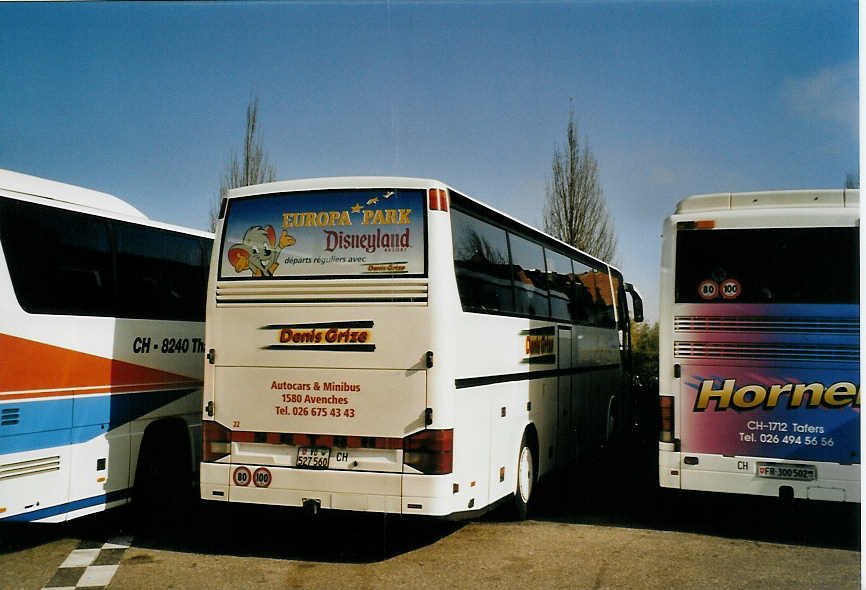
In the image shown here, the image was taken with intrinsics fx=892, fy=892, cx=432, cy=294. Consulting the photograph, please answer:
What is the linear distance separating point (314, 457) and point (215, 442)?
39.7 inches

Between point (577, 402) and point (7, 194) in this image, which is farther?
point (577, 402)

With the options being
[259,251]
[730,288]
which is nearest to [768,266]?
[730,288]

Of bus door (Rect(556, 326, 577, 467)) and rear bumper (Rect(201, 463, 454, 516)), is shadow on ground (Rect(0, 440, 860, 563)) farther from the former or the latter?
bus door (Rect(556, 326, 577, 467))

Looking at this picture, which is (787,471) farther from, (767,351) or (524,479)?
(524,479)

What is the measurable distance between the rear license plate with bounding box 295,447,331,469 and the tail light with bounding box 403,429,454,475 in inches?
28.7

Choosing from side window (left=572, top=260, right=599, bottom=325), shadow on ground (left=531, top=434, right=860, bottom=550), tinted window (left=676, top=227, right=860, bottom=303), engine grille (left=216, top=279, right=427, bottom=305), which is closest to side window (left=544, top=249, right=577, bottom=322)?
side window (left=572, top=260, right=599, bottom=325)

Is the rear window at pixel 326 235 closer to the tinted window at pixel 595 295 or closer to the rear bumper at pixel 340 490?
the rear bumper at pixel 340 490

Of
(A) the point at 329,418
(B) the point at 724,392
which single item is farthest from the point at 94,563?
(B) the point at 724,392

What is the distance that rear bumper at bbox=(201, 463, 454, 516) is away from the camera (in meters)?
7.61

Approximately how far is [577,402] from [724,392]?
3967 millimetres

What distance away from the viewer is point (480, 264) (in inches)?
341

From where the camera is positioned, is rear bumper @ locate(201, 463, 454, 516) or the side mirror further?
the side mirror

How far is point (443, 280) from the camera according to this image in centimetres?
768

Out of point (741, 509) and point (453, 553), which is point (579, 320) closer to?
point (741, 509)
